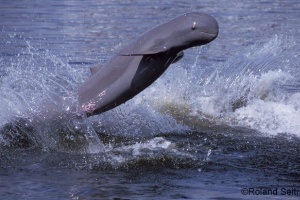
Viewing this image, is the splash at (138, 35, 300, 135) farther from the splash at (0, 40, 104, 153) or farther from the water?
the splash at (0, 40, 104, 153)

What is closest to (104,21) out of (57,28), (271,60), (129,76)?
(57,28)

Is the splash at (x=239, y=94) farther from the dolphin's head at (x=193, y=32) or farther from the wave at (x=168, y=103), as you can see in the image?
the dolphin's head at (x=193, y=32)

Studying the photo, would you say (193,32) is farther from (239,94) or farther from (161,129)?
(239,94)

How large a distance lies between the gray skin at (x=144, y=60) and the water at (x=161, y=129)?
0.53m

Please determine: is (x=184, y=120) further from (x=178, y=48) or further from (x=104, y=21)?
(x=104, y=21)

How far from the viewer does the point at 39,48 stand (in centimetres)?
2167

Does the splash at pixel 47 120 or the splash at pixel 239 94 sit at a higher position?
the splash at pixel 239 94

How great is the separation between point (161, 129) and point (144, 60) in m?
2.25

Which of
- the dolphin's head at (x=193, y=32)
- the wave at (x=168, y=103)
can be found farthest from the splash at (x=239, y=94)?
the dolphin's head at (x=193, y=32)

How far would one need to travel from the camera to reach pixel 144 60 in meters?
12.0

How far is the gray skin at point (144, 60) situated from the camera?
11.9 meters

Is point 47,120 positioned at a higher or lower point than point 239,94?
lower

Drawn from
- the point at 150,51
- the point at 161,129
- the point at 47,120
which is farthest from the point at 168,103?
the point at 150,51

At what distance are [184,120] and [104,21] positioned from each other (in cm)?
1206
